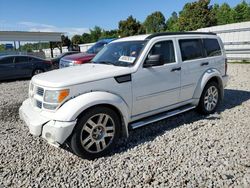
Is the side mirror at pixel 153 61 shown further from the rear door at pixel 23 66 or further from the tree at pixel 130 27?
the tree at pixel 130 27

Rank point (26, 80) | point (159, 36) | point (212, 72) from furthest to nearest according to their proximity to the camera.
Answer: point (26, 80)
point (212, 72)
point (159, 36)

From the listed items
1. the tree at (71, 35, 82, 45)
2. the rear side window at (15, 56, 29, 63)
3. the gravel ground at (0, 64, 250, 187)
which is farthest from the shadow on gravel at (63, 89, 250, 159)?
the tree at (71, 35, 82, 45)

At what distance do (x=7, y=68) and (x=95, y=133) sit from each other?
1020cm

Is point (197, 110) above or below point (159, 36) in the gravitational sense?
below

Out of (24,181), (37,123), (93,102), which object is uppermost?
(93,102)

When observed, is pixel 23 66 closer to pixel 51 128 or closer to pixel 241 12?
pixel 51 128

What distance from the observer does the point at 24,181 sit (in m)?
3.15

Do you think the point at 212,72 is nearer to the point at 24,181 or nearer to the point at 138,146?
the point at 138,146

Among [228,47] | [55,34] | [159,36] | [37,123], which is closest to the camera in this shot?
[37,123]

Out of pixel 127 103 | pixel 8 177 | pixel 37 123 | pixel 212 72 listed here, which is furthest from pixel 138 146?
pixel 212 72

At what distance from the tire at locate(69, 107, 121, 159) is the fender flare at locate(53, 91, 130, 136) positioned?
12cm

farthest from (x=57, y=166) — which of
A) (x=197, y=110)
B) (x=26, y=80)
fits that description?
(x=26, y=80)

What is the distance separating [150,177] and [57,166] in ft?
4.59

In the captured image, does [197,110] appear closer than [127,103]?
No
